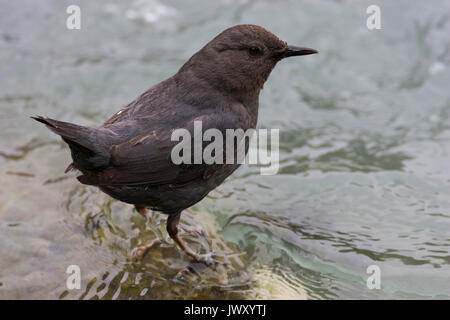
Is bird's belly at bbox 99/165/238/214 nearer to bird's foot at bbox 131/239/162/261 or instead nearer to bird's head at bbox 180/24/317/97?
bird's foot at bbox 131/239/162/261

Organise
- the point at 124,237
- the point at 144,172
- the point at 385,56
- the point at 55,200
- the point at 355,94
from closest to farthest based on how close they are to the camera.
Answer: the point at 144,172 < the point at 124,237 < the point at 55,200 < the point at 355,94 < the point at 385,56

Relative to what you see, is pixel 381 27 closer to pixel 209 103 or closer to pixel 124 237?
pixel 209 103

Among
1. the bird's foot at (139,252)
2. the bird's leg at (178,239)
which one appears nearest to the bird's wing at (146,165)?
the bird's leg at (178,239)

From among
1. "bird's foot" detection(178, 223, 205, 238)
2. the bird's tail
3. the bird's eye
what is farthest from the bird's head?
"bird's foot" detection(178, 223, 205, 238)

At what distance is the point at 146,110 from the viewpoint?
12.4ft

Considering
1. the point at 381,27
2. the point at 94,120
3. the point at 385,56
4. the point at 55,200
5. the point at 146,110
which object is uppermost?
the point at 381,27

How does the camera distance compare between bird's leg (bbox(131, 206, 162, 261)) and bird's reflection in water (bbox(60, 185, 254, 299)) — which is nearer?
bird's reflection in water (bbox(60, 185, 254, 299))

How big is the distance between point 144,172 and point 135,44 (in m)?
4.74

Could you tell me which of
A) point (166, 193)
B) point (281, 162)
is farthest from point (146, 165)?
point (281, 162)

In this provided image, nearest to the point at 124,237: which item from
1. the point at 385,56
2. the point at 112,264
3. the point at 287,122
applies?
the point at 112,264

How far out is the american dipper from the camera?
137 inches

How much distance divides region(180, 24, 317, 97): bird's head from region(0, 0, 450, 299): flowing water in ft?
3.90

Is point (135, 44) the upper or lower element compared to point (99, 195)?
upper

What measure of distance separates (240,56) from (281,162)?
1.89m
